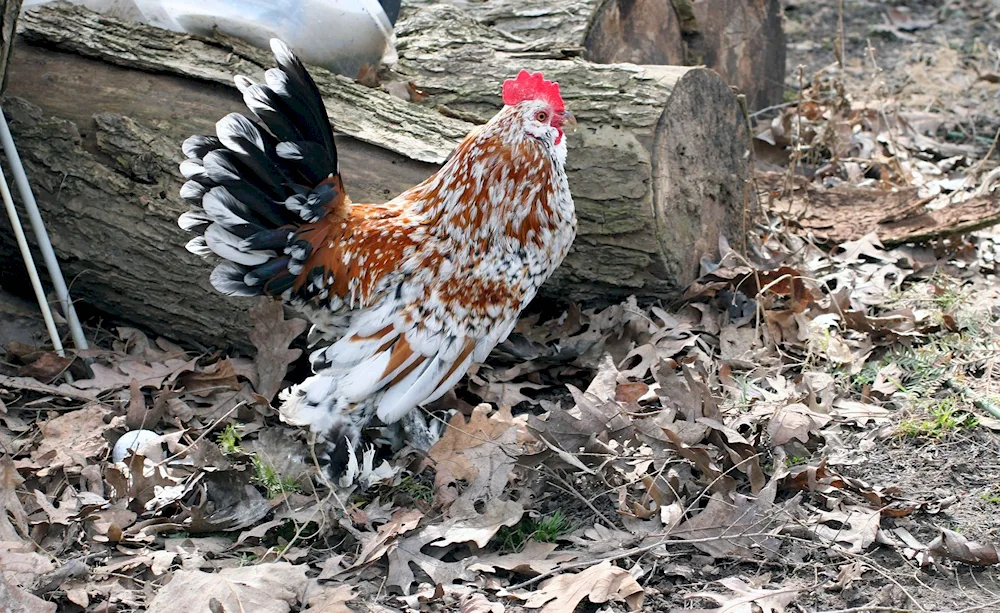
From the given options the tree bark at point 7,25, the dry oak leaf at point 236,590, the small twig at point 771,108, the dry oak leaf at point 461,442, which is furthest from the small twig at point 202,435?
the small twig at point 771,108

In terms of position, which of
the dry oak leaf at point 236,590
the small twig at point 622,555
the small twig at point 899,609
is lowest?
the dry oak leaf at point 236,590

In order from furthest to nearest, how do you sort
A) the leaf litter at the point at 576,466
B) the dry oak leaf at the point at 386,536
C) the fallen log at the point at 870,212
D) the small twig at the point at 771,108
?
the small twig at the point at 771,108 → the fallen log at the point at 870,212 → the dry oak leaf at the point at 386,536 → the leaf litter at the point at 576,466

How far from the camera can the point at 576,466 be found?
3236mm

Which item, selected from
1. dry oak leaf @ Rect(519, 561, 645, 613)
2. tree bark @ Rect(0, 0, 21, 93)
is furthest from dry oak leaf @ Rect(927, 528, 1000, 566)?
tree bark @ Rect(0, 0, 21, 93)

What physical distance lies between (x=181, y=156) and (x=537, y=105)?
1611 mm

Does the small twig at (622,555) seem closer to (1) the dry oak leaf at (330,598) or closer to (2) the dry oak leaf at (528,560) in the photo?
(2) the dry oak leaf at (528,560)

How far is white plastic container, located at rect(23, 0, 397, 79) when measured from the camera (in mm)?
4152

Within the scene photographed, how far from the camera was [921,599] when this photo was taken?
105 inches

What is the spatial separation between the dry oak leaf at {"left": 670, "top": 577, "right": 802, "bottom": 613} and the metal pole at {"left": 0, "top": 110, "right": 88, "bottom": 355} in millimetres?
3003

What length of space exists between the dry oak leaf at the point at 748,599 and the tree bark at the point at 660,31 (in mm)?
2746

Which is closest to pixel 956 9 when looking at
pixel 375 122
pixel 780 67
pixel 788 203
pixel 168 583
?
pixel 780 67

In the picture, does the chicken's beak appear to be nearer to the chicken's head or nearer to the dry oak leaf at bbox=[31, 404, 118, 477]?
the chicken's head

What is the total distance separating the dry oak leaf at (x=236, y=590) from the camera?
2676 mm

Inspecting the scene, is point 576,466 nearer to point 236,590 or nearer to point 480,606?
point 480,606
